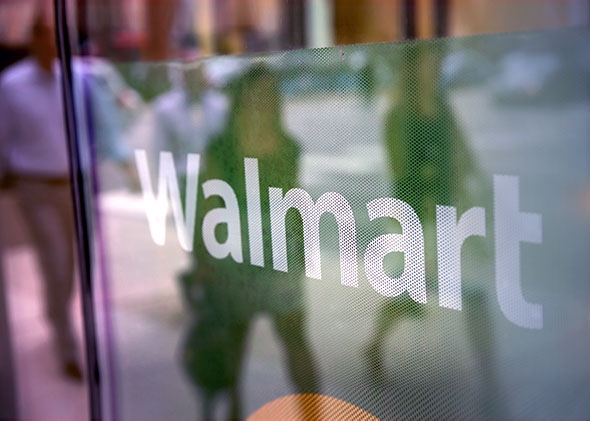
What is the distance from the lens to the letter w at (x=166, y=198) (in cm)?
197

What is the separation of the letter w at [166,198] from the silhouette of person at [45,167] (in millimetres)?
498

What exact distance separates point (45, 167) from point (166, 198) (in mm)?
791

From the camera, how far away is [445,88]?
141 centimetres

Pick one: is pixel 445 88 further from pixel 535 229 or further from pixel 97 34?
pixel 97 34

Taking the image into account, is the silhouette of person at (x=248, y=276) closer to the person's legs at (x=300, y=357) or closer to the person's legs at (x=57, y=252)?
the person's legs at (x=300, y=357)

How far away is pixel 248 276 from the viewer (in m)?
1.87

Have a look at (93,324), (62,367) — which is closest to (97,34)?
(93,324)

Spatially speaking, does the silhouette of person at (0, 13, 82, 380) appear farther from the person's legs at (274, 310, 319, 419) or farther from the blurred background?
the person's legs at (274, 310, 319, 419)

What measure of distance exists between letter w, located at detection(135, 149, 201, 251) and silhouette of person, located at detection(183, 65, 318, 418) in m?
0.05

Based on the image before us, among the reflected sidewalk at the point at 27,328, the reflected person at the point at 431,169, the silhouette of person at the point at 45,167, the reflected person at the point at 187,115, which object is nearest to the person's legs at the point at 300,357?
the reflected person at the point at 431,169

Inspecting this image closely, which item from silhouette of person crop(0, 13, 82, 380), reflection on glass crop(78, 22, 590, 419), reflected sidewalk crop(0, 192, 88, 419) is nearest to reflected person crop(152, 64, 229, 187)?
reflection on glass crop(78, 22, 590, 419)

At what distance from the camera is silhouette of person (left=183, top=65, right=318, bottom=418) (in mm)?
1742

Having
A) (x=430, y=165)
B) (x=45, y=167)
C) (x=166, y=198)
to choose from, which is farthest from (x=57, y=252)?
(x=430, y=165)

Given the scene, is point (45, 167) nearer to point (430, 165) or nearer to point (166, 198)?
point (166, 198)
